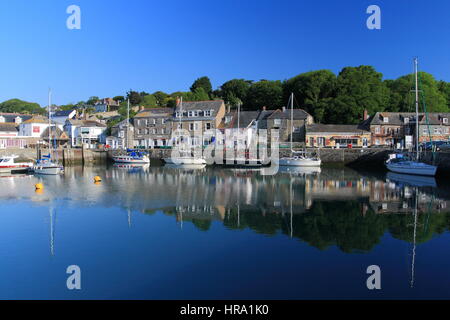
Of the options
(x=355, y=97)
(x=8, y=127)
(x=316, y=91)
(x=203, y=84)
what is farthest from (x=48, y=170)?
(x=203, y=84)

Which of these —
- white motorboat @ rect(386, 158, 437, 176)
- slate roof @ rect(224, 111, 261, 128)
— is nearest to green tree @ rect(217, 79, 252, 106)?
slate roof @ rect(224, 111, 261, 128)

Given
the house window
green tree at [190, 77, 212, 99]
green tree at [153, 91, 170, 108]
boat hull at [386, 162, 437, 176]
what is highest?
green tree at [190, 77, 212, 99]

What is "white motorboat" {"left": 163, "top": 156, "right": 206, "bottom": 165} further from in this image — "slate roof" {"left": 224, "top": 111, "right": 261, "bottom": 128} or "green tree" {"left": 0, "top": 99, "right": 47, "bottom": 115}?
"green tree" {"left": 0, "top": 99, "right": 47, "bottom": 115}

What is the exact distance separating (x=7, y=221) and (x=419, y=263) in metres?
18.3

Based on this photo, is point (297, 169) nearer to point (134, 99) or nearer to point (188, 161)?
point (188, 161)

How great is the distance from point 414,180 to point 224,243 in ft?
88.1

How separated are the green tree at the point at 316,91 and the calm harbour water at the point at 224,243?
3947 centimetres

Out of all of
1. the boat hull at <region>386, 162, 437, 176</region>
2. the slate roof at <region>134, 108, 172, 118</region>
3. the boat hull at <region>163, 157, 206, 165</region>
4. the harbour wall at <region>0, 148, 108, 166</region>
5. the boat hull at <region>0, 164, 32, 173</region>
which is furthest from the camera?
the slate roof at <region>134, 108, 172, 118</region>

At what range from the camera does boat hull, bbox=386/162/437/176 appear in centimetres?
3692

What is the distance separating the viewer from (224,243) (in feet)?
51.1

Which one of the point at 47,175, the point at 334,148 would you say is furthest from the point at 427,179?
the point at 47,175

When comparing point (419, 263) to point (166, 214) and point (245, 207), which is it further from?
point (166, 214)

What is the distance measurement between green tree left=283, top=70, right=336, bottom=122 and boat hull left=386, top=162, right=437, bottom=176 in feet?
86.6

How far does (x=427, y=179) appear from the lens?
36219mm
